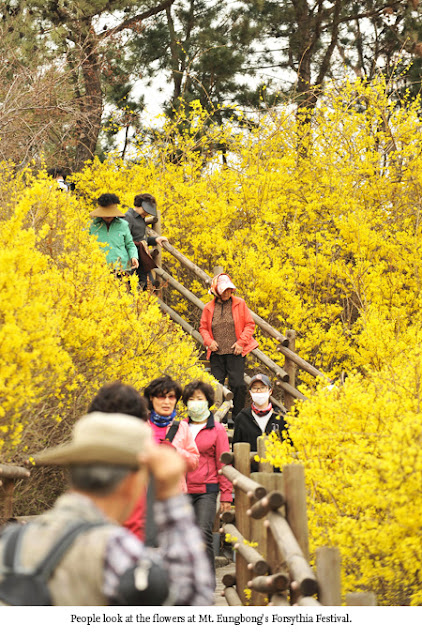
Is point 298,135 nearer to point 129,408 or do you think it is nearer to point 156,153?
point 156,153

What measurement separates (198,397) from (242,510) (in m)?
0.75

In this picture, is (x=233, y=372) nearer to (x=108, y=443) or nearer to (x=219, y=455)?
(x=219, y=455)

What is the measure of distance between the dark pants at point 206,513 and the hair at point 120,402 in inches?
81.8

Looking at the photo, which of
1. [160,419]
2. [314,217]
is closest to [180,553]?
[160,419]

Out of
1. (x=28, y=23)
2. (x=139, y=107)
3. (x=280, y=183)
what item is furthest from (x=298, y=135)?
(x=139, y=107)

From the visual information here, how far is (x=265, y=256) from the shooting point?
11.0 metres

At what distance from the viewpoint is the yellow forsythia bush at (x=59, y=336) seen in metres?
4.72

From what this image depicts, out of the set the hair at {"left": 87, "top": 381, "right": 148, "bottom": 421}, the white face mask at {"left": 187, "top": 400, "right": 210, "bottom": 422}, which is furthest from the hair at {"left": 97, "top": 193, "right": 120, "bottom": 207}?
the hair at {"left": 87, "top": 381, "right": 148, "bottom": 421}

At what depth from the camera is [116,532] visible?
6.07 feet

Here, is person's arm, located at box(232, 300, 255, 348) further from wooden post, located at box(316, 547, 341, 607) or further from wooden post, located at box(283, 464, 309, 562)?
wooden post, located at box(316, 547, 341, 607)

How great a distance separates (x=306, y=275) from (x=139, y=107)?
762cm

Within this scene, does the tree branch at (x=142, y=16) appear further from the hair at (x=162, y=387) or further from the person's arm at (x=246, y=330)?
the hair at (x=162, y=387)

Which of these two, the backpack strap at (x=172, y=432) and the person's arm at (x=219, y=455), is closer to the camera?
the backpack strap at (x=172, y=432)

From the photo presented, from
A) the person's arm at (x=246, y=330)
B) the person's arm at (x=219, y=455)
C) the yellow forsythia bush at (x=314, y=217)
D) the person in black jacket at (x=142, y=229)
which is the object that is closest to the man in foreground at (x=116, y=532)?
the person's arm at (x=219, y=455)
